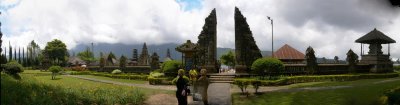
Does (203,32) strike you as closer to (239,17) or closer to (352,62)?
(239,17)

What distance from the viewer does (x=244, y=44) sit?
123ft

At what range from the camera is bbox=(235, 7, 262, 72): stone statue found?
122 feet

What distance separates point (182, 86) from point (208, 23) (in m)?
24.0

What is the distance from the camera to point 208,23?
39.8 m

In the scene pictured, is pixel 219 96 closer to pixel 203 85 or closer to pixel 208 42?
pixel 203 85

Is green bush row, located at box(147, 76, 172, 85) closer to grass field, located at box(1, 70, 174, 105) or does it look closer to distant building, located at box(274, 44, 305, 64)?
grass field, located at box(1, 70, 174, 105)

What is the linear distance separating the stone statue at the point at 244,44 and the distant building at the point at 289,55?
1198 centimetres

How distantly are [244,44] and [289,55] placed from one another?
13.4 meters

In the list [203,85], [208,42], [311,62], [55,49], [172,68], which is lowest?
[203,85]

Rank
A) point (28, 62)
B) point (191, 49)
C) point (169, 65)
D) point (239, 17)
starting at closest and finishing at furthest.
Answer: point (191, 49) < point (169, 65) < point (239, 17) < point (28, 62)

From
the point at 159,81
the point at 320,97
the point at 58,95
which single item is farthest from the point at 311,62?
the point at 58,95

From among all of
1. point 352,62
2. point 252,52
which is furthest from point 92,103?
point 352,62

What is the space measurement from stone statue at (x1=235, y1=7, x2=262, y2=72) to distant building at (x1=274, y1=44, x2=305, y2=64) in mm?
11977

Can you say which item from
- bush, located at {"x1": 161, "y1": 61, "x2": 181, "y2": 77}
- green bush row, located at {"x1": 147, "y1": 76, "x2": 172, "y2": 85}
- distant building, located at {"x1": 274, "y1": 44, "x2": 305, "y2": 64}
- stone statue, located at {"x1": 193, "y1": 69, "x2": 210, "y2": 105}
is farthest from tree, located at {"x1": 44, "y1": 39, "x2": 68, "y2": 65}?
stone statue, located at {"x1": 193, "y1": 69, "x2": 210, "y2": 105}
